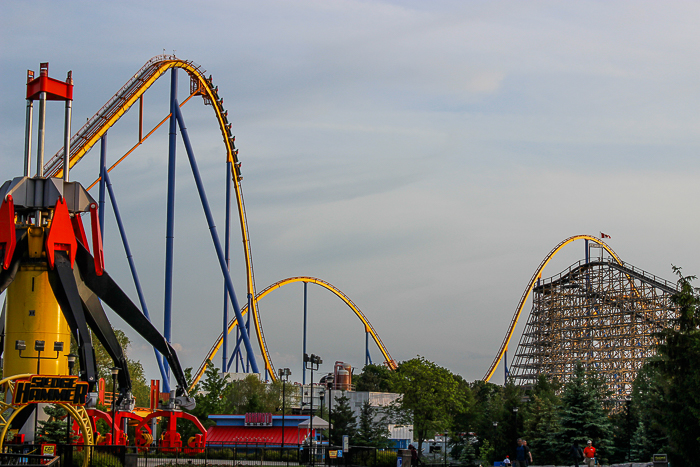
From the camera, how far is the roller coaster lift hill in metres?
20.8

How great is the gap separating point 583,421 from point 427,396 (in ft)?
54.4

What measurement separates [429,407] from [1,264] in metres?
30.8

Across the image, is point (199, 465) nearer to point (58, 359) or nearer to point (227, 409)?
point (58, 359)

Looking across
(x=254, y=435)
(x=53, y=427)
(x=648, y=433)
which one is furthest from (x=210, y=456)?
(x=648, y=433)

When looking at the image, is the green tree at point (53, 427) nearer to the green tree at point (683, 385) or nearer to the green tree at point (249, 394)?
the green tree at point (683, 385)

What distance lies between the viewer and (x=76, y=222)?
22594 mm

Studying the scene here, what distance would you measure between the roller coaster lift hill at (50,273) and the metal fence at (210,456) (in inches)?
55.3

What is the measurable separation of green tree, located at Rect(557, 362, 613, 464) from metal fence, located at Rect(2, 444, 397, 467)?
7.12 metres

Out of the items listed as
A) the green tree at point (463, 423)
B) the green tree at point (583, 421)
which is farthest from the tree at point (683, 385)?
the green tree at point (463, 423)

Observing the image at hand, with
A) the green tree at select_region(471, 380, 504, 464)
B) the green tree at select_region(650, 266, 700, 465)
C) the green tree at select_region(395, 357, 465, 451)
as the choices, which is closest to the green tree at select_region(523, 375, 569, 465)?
the green tree at select_region(471, 380, 504, 464)

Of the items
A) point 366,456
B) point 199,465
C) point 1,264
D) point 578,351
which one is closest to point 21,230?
point 1,264

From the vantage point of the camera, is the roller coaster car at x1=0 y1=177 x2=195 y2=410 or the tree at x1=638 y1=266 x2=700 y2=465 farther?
→ the tree at x1=638 y1=266 x2=700 y2=465

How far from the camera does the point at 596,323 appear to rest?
56281 millimetres

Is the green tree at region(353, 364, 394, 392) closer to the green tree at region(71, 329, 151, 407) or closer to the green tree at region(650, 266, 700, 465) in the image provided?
the green tree at region(71, 329, 151, 407)
